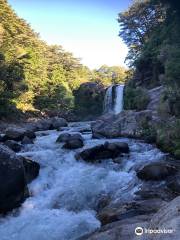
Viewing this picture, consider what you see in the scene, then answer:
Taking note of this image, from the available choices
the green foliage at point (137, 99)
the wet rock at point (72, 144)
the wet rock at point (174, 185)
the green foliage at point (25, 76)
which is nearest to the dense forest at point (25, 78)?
the green foliage at point (25, 76)

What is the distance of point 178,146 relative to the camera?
16500 millimetres

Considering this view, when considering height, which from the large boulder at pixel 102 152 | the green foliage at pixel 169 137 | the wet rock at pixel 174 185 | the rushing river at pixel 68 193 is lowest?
the rushing river at pixel 68 193

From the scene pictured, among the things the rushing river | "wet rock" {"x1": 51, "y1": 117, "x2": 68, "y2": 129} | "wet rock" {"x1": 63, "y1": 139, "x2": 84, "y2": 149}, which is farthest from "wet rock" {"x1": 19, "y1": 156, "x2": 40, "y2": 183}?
"wet rock" {"x1": 51, "y1": 117, "x2": 68, "y2": 129}

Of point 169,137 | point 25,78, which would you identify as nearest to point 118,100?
point 25,78

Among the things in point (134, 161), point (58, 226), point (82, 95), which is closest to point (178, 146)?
point (134, 161)

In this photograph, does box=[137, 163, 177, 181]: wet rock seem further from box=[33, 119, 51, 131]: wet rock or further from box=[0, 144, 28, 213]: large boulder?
box=[33, 119, 51, 131]: wet rock

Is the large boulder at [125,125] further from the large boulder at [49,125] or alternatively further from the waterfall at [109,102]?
the waterfall at [109,102]

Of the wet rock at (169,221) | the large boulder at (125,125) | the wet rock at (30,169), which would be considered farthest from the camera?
the large boulder at (125,125)

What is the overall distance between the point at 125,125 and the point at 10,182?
13.3 meters

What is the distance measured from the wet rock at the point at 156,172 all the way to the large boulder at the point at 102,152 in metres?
3.40

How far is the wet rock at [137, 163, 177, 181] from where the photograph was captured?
514 inches

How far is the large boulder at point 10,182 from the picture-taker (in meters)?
11.1

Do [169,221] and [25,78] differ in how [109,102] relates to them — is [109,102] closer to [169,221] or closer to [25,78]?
[25,78]

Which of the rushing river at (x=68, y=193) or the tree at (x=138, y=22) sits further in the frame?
the tree at (x=138, y=22)
